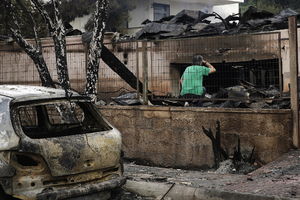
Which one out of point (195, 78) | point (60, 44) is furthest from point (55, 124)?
point (195, 78)

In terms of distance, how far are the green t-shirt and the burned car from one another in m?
4.09

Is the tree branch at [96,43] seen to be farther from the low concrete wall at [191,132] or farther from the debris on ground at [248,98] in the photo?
the debris on ground at [248,98]

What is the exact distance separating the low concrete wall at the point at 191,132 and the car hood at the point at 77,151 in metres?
3.39

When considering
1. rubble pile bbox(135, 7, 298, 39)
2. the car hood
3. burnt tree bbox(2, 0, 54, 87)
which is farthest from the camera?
rubble pile bbox(135, 7, 298, 39)

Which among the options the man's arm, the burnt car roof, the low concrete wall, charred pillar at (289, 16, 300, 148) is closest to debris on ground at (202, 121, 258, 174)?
the low concrete wall

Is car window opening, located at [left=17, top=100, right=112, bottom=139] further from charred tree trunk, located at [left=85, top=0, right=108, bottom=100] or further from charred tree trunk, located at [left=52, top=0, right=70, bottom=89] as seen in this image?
charred tree trunk, located at [left=85, top=0, right=108, bottom=100]

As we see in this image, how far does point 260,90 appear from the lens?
9.35 meters

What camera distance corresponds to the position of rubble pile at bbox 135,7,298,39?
37.5ft

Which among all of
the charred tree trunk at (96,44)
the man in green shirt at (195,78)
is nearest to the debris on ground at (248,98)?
the man in green shirt at (195,78)

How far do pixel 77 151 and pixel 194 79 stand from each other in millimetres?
4949

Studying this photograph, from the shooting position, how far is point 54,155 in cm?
512

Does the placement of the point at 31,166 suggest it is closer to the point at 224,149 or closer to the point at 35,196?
the point at 35,196

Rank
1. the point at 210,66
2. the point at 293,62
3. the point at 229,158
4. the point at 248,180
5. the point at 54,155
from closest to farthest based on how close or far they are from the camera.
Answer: the point at 54,155, the point at 248,180, the point at 293,62, the point at 229,158, the point at 210,66

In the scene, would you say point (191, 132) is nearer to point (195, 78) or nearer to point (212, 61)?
point (195, 78)
